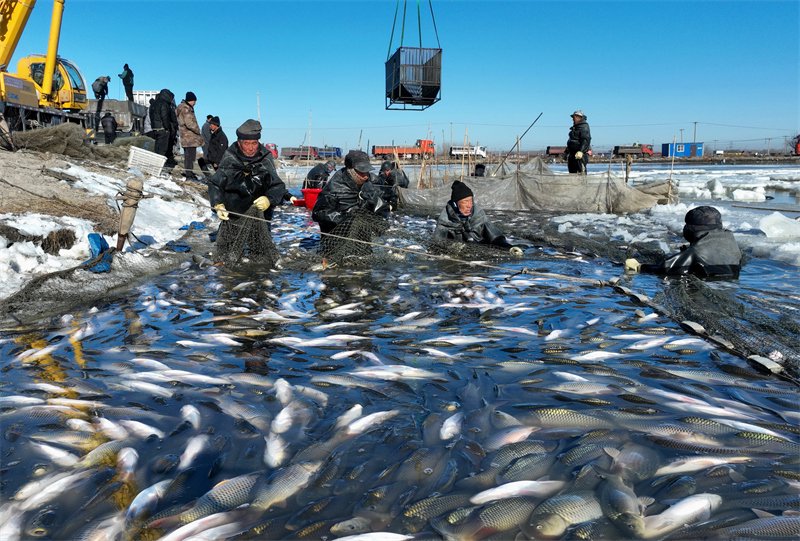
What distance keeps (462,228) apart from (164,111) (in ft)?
38.9

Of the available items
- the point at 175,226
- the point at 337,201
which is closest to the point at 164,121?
the point at 175,226

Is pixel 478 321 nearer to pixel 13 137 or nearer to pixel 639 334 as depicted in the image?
pixel 639 334

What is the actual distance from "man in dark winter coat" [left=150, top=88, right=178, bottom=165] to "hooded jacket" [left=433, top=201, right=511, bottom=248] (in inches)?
453

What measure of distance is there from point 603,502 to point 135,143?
20.5 metres

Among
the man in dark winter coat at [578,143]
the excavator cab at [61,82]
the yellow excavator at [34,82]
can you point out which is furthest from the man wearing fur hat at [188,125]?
the man in dark winter coat at [578,143]

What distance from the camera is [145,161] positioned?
15414 mm

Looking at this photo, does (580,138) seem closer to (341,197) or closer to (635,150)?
(341,197)

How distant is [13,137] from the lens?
13922 mm

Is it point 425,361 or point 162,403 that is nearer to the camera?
point 162,403

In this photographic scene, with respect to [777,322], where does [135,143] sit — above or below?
above

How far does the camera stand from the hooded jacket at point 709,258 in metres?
7.78

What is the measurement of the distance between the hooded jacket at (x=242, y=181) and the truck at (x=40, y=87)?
8061 millimetres

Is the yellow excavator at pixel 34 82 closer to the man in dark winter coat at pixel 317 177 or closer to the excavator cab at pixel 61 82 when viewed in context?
the excavator cab at pixel 61 82

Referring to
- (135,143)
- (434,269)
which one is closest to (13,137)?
(135,143)
